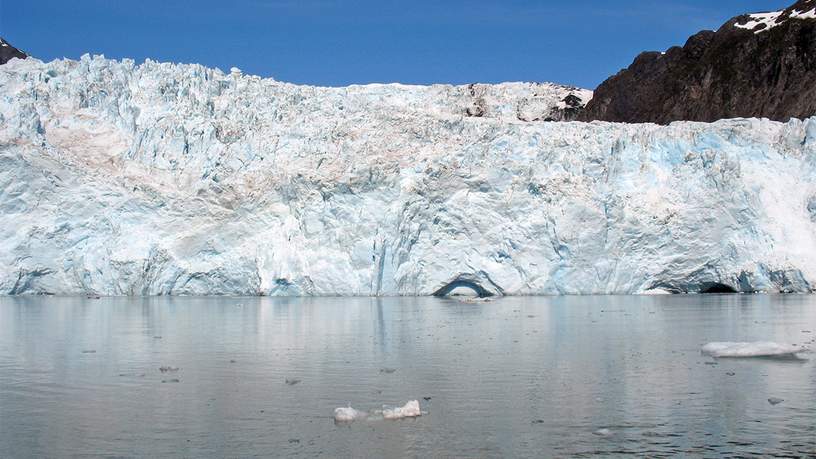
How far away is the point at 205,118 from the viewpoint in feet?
98.6

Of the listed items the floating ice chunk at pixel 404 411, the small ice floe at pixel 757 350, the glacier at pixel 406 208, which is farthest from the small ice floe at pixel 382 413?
the glacier at pixel 406 208

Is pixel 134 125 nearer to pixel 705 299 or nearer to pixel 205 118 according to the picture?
pixel 205 118

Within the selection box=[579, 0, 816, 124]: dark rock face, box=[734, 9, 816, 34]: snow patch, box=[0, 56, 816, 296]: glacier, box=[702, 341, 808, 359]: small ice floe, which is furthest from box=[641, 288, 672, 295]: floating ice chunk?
box=[734, 9, 816, 34]: snow patch

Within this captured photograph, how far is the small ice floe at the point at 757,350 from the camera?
10828 millimetres

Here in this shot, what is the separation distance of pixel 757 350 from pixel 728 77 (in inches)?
1269

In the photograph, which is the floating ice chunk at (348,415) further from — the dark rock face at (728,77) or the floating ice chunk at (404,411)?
the dark rock face at (728,77)

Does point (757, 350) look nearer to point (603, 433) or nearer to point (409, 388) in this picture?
point (409, 388)

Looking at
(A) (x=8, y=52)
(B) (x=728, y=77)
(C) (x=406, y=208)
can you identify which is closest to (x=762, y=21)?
(B) (x=728, y=77)

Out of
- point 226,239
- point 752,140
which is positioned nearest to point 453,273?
point 226,239

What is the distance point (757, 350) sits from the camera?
35.9 ft

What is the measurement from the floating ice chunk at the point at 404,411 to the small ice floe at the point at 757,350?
5185 millimetres

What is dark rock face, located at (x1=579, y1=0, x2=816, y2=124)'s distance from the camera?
3709 centimetres

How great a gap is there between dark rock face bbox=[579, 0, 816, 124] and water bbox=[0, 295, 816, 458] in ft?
76.9

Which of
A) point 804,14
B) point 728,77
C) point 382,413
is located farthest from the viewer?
point 728,77
